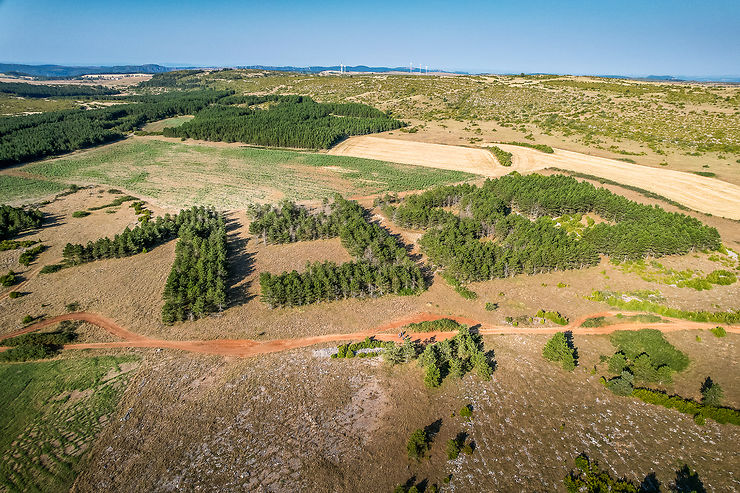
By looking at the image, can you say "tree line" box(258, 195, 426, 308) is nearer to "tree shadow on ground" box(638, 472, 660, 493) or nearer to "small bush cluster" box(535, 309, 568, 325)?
"small bush cluster" box(535, 309, 568, 325)

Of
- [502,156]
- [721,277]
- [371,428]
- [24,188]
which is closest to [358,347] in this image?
[371,428]

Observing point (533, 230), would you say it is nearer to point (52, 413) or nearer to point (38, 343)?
point (52, 413)

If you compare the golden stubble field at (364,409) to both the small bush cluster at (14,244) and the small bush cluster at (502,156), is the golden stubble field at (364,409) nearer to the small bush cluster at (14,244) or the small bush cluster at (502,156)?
the small bush cluster at (14,244)

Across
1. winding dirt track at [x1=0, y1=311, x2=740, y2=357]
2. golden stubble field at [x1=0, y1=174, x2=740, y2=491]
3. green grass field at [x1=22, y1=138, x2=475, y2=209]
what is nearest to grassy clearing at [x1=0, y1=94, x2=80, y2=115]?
green grass field at [x1=22, y1=138, x2=475, y2=209]

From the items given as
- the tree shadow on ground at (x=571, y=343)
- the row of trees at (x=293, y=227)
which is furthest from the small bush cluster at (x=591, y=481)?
the row of trees at (x=293, y=227)

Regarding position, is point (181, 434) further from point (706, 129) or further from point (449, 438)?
point (706, 129)
